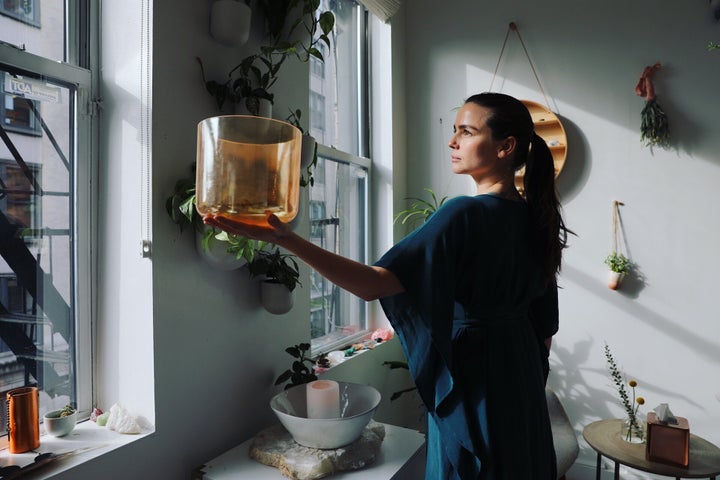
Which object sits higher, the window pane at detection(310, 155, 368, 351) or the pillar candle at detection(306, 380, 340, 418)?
the window pane at detection(310, 155, 368, 351)

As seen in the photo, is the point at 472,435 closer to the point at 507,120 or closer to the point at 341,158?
the point at 507,120

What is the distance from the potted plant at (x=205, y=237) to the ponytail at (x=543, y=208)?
638 mm

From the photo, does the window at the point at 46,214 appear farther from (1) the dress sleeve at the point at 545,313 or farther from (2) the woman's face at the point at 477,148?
(1) the dress sleeve at the point at 545,313

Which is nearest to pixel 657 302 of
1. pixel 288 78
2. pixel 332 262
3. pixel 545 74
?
pixel 545 74

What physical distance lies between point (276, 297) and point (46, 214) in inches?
24.8

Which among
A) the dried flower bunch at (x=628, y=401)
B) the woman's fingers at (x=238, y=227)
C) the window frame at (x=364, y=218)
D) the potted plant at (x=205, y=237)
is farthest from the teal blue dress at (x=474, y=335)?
the window frame at (x=364, y=218)

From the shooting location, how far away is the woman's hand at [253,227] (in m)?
0.67

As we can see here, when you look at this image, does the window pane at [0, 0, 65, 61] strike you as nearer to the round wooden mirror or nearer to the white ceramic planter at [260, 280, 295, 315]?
the white ceramic planter at [260, 280, 295, 315]

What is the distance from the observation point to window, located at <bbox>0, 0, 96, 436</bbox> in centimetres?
111

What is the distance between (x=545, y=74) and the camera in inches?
101

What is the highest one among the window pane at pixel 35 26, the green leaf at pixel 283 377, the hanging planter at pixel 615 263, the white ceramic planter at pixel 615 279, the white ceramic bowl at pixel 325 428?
the window pane at pixel 35 26

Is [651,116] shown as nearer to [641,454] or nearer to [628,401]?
[628,401]

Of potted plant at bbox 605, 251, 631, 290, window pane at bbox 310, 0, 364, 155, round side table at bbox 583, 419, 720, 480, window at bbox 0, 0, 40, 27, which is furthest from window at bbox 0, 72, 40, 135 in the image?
potted plant at bbox 605, 251, 631, 290

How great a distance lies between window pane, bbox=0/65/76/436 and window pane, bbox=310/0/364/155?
3.89 feet
